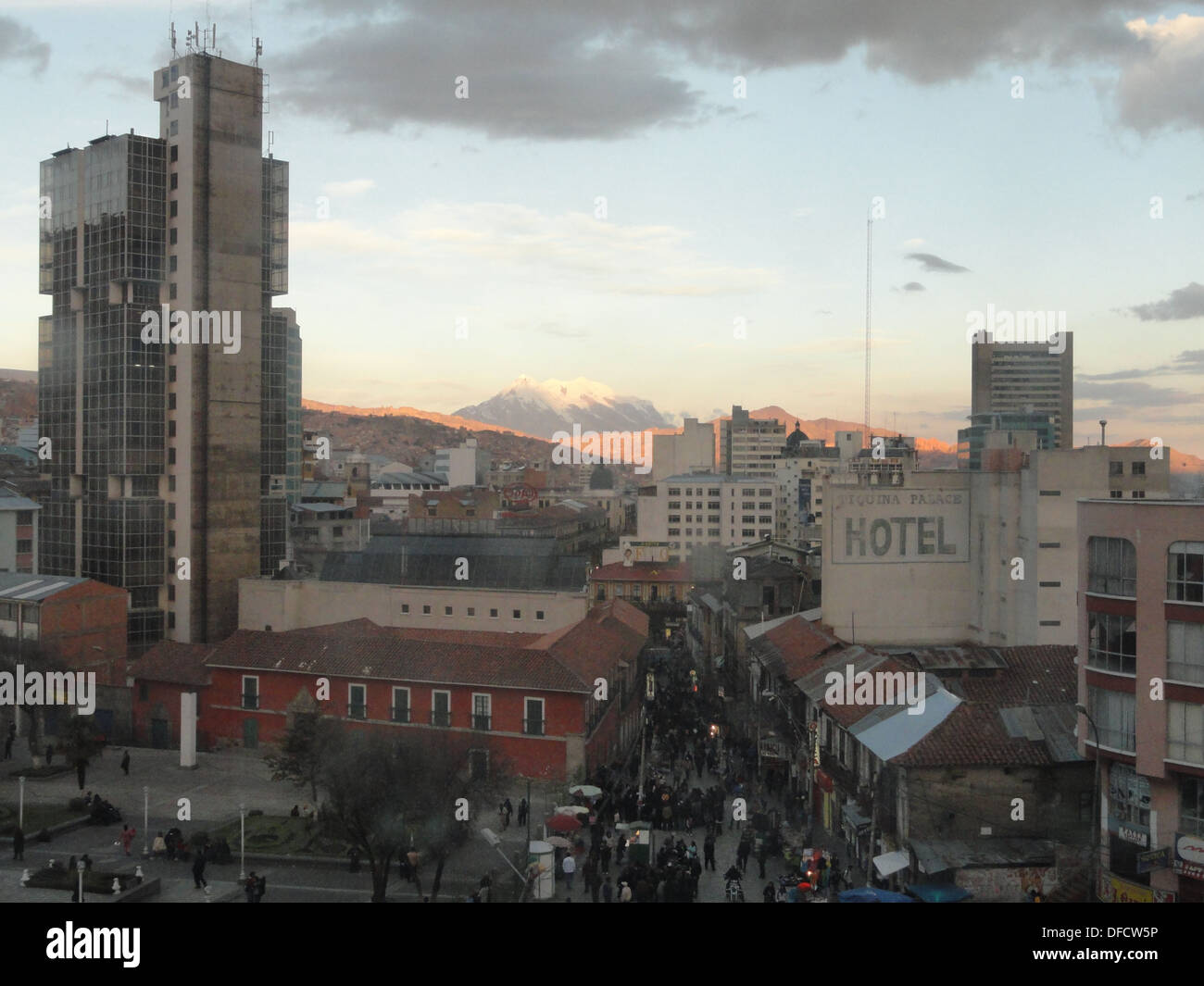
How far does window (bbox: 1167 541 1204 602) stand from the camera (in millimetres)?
22750

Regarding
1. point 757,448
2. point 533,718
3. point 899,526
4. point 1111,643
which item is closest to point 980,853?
point 1111,643

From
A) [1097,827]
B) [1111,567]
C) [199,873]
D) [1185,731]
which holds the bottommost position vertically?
[199,873]

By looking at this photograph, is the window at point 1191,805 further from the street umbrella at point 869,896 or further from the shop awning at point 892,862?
the street umbrella at point 869,896

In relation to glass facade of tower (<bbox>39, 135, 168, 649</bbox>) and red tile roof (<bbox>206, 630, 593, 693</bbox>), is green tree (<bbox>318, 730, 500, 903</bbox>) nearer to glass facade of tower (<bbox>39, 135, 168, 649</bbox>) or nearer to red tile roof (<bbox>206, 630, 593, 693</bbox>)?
red tile roof (<bbox>206, 630, 593, 693</bbox>)

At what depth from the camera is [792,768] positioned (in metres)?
36.6

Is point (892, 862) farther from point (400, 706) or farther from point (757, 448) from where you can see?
point (757, 448)

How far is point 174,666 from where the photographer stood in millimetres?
42406

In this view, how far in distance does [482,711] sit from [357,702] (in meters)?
4.99

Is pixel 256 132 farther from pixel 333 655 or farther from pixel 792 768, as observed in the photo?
pixel 792 768


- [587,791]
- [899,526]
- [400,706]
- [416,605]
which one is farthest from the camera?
[416,605]

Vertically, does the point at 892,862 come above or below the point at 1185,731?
below

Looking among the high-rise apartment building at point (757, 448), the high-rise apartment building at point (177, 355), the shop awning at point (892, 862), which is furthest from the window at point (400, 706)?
the high-rise apartment building at point (757, 448)
